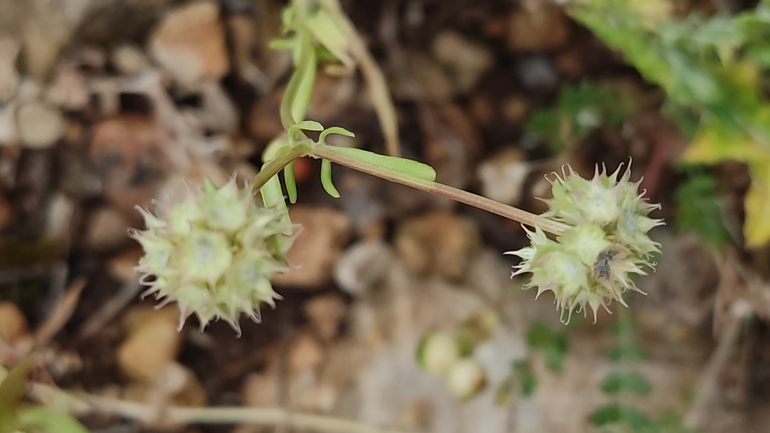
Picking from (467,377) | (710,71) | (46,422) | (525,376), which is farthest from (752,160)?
(46,422)

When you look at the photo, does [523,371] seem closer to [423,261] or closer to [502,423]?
[502,423]

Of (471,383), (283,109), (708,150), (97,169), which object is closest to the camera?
(283,109)

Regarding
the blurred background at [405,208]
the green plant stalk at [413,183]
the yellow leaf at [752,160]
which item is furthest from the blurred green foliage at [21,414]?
the yellow leaf at [752,160]

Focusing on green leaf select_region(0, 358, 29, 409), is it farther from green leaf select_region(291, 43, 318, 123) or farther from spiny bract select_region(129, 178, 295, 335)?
green leaf select_region(291, 43, 318, 123)

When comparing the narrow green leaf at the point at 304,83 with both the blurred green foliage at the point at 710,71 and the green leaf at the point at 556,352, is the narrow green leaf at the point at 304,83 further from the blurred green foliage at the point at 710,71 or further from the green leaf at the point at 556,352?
the green leaf at the point at 556,352

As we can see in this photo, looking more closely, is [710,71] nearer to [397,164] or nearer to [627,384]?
[627,384]

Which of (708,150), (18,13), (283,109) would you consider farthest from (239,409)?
(708,150)

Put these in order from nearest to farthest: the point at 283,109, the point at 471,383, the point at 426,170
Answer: the point at 426,170 < the point at 283,109 < the point at 471,383
